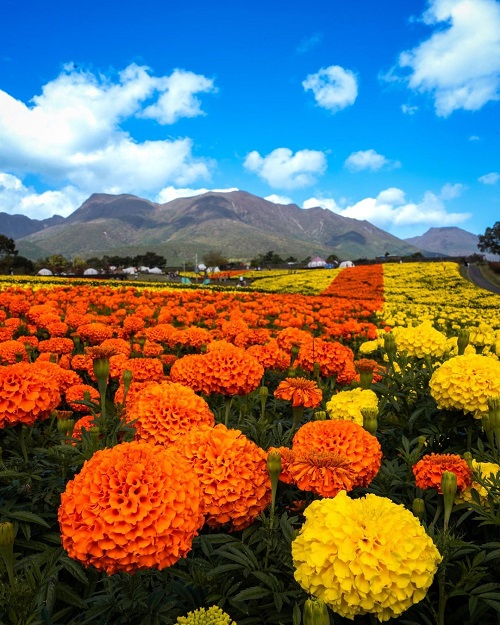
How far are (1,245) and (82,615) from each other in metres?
86.0

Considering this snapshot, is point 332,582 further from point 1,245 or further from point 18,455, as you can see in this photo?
point 1,245

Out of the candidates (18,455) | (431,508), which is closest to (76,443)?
(18,455)

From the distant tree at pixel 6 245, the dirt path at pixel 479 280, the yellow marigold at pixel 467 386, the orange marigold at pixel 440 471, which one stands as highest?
the distant tree at pixel 6 245

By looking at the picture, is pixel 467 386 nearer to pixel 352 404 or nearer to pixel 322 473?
pixel 352 404

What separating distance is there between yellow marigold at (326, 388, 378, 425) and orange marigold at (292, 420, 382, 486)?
30.3 inches

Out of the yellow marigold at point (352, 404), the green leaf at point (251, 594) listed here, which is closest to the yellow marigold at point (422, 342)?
the yellow marigold at point (352, 404)

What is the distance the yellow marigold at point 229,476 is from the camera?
6.61ft

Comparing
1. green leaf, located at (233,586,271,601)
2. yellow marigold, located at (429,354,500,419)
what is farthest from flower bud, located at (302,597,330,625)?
yellow marigold, located at (429,354,500,419)

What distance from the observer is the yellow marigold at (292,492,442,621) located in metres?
1.44

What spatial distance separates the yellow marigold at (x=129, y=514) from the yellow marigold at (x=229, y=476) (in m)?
0.26

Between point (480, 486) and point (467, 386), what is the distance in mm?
674

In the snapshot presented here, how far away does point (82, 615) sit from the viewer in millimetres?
1866

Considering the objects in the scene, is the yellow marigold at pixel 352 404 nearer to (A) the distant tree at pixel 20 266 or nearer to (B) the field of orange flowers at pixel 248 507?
(B) the field of orange flowers at pixel 248 507

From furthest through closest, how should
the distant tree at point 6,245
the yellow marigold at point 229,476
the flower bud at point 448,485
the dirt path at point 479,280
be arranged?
the distant tree at point 6,245
the dirt path at point 479,280
the yellow marigold at point 229,476
the flower bud at point 448,485
